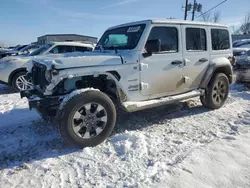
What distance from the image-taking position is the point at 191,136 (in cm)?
415

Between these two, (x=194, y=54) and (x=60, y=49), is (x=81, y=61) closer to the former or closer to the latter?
(x=194, y=54)

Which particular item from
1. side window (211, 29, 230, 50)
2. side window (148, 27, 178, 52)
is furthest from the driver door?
side window (211, 29, 230, 50)

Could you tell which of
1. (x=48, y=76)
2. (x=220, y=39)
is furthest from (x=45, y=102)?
(x=220, y=39)

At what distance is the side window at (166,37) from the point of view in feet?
14.8

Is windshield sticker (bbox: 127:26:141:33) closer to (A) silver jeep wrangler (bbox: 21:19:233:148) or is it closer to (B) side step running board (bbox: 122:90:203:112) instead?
(A) silver jeep wrangler (bbox: 21:19:233:148)

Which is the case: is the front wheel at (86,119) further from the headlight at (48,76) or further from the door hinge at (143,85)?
the door hinge at (143,85)

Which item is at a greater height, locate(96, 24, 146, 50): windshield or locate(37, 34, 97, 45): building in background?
locate(37, 34, 97, 45): building in background

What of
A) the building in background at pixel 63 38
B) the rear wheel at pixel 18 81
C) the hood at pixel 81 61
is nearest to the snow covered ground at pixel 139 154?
the hood at pixel 81 61

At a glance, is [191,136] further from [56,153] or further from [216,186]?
[56,153]

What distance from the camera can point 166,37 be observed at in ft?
15.3

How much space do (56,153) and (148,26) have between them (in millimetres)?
2710

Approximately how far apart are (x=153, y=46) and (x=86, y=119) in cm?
167

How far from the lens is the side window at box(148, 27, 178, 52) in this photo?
4.50 m

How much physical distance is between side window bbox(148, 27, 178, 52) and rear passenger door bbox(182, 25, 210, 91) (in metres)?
0.24
